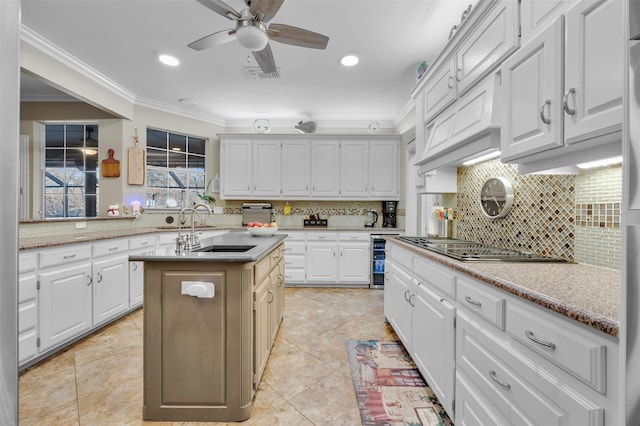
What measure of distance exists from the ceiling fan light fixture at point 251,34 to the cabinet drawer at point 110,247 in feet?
7.79

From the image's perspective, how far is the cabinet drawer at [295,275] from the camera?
4666mm

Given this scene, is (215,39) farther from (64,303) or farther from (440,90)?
(64,303)

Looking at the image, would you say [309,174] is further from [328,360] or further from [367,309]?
[328,360]

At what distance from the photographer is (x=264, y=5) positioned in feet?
6.09

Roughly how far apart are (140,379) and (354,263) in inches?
124

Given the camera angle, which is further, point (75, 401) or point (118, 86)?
point (118, 86)

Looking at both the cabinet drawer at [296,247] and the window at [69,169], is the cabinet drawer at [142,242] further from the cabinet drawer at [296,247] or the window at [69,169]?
the cabinet drawer at [296,247]

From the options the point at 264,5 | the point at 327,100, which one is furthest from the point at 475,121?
the point at 327,100

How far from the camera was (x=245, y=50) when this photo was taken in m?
→ 3.04

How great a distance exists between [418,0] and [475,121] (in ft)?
3.96

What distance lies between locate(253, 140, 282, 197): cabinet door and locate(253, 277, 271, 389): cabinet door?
2.88 metres

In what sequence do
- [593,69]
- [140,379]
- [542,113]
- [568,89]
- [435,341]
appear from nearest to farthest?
[593,69] → [568,89] → [542,113] → [435,341] → [140,379]

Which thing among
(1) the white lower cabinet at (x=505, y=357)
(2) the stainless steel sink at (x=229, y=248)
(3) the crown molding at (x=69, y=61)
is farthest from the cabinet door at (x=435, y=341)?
(3) the crown molding at (x=69, y=61)

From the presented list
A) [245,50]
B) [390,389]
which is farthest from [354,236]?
[245,50]
